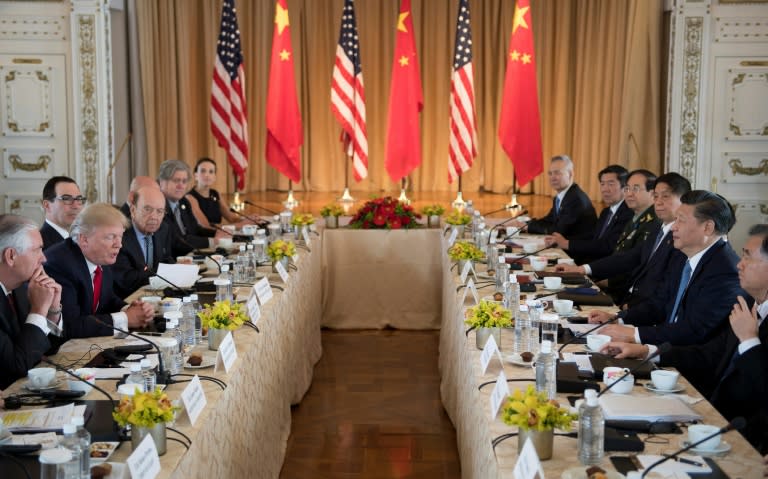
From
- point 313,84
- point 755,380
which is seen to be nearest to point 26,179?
point 313,84

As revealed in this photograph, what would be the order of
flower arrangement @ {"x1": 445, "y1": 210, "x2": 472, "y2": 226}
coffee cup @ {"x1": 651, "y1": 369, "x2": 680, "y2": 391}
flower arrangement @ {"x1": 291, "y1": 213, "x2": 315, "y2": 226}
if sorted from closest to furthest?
coffee cup @ {"x1": 651, "y1": 369, "x2": 680, "y2": 391}
flower arrangement @ {"x1": 291, "y1": 213, "x2": 315, "y2": 226}
flower arrangement @ {"x1": 445, "y1": 210, "x2": 472, "y2": 226}

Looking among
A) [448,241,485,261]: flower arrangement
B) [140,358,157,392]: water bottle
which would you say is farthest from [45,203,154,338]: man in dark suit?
[448,241,485,261]: flower arrangement

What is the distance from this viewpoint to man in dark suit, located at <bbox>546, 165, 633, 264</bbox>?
6.98 metres

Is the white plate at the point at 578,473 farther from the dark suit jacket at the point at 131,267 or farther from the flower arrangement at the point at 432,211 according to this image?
the flower arrangement at the point at 432,211

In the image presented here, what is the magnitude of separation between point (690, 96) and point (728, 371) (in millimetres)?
6731

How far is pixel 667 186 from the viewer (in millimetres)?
5461

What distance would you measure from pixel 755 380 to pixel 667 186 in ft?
7.50

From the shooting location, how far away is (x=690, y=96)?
32.0ft

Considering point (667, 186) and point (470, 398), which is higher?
point (667, 186)

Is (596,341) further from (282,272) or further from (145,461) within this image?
(282,272)

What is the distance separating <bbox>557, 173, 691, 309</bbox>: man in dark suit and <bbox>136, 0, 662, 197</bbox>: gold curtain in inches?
204

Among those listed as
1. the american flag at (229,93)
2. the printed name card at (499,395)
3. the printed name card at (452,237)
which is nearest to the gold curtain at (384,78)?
the american flag at (229,93)

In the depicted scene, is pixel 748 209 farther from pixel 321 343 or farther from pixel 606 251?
pixel 321 343

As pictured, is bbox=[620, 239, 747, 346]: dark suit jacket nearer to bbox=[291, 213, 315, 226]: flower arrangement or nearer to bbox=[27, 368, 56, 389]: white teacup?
bbox=[27, 368, 56, 389]: white teacup
